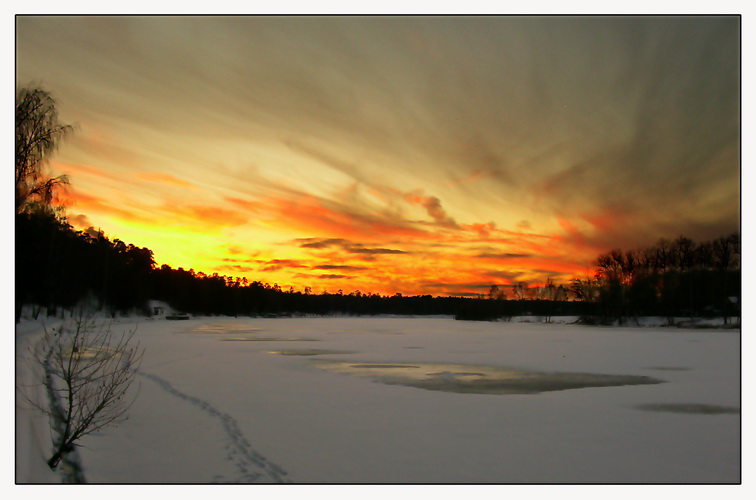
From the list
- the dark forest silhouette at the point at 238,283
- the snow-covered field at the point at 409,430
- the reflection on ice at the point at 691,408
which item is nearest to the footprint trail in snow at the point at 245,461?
the snow-covered field at the point at 409,430

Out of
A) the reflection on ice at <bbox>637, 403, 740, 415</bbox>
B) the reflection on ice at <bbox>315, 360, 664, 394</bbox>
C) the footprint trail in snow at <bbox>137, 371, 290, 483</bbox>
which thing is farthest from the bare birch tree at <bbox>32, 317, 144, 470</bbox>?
the reflection on ice at <bbox>637, 403, 740, 415</bbox>

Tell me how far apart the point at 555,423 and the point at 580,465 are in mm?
2232

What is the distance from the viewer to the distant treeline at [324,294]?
17438 millimetres

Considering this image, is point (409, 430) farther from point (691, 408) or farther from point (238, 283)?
point (238, 283)

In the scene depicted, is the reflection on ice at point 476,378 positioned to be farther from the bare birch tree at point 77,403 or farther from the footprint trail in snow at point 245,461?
the bare birch tree at point 77,403

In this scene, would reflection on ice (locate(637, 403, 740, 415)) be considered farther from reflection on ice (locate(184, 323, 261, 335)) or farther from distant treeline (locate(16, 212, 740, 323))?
reflection on ice (locate(184, 323, 261, 335))

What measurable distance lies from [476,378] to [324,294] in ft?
426

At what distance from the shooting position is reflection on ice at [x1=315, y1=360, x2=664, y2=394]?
41.0ft

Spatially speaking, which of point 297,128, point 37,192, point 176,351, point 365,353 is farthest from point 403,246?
point 37,192

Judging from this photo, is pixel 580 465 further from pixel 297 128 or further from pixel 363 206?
pixel 363 206

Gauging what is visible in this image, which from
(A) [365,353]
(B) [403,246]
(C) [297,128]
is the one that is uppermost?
(C) [297,128]

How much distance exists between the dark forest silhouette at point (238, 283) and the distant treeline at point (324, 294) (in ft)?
0.40

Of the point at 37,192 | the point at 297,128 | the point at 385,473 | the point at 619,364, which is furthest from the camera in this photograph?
the point at 619,364

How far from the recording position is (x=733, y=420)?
29.2 ft
